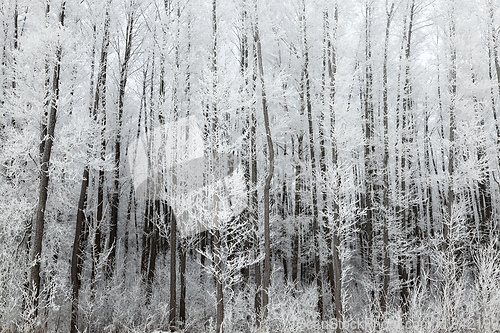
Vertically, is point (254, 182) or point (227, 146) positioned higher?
point (227, 146)

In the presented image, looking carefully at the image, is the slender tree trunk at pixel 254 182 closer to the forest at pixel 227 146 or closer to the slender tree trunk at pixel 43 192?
the forest at pixel 227 146

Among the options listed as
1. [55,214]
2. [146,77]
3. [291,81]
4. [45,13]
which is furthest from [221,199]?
[146,77]

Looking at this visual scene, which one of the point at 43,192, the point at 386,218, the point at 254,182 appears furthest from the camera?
the point at 386,218

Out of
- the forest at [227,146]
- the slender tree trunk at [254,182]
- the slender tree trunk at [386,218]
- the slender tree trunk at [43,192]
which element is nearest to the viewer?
the slender tree trunk at [43,192]

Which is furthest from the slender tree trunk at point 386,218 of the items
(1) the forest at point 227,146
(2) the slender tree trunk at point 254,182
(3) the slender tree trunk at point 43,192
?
(3) the slender tree trunk at point 43,192

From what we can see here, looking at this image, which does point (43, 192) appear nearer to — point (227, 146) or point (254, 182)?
point (227, 146)

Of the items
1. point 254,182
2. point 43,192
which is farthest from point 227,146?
point 43,192

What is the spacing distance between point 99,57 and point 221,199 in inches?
326

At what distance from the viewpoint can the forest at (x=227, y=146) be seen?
1001 centimetres

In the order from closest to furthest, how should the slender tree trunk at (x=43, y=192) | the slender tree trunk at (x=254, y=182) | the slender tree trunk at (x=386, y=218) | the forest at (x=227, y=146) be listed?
the slender tree trunk at (x=43, y=192), the forest at (x=227, y=146), the slender tree trunk at (x=254, y=182), the slender tree trunk at (x=386, y=218)

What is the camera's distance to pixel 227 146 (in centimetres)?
997

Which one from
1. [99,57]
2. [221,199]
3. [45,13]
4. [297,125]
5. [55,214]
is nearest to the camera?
[221,199]

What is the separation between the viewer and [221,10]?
12.8 m

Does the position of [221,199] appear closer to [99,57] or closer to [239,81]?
[239,81]
